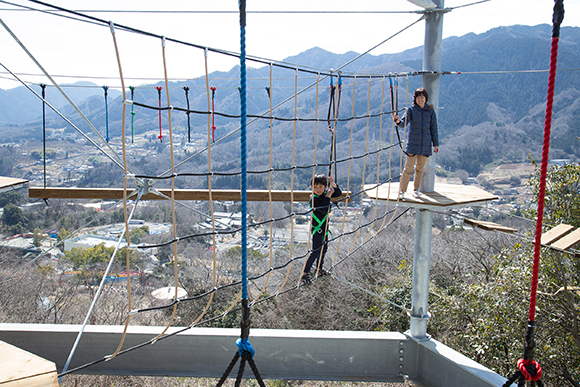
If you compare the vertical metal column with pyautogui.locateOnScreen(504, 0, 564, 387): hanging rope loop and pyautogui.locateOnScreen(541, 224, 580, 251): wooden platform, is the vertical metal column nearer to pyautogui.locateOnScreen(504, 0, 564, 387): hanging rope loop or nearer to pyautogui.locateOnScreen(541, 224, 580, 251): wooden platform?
pyautogui.locateOnScreen(541, 224, 580, 251): wooden platform

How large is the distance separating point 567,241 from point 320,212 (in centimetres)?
142

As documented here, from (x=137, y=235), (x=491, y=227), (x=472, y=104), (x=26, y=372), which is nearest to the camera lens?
(x=26, y=372)

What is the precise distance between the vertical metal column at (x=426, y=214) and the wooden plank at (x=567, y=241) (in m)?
0.69

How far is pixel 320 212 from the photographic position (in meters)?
2.77

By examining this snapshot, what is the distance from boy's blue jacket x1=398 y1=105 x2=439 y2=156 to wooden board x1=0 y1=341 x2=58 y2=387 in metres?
2.15

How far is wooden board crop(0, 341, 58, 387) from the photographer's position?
89cm

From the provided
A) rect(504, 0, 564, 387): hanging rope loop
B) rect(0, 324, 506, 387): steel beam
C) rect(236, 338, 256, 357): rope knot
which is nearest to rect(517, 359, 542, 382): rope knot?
rect(504, 0, 564, 387): hanging rope loop

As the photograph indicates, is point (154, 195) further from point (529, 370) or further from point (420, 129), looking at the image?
point (529, 370)

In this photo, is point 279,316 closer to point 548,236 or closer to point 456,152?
point 548,236

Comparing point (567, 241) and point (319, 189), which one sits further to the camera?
point (319, 189)

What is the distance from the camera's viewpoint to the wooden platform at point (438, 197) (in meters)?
2.33

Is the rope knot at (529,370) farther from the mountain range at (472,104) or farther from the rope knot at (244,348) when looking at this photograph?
the mountain range at (472,104)

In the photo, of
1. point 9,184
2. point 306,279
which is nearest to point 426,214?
point 306,279

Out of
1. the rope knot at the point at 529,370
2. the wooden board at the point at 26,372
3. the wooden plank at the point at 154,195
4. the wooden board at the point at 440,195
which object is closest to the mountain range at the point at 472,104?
the wooden plank at the point at 154,195
